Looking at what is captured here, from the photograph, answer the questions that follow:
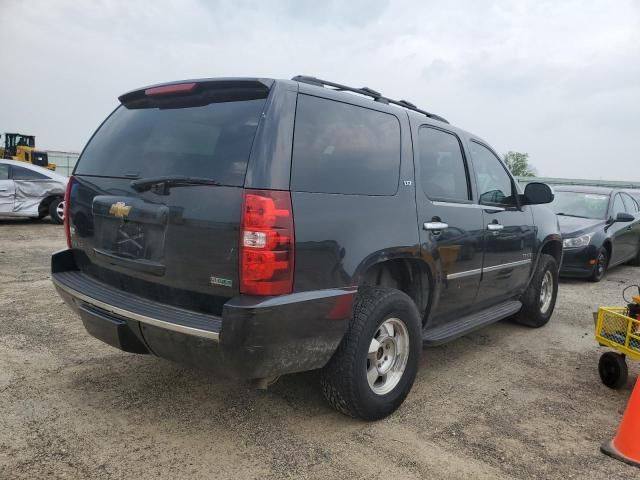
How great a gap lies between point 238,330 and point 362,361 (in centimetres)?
87

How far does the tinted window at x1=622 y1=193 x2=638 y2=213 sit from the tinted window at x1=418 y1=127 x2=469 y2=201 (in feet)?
23.4

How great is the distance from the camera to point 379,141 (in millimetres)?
3219

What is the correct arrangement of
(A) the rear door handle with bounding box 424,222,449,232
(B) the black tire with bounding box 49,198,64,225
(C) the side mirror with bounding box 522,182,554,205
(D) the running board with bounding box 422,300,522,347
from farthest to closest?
(B) the black tire with bounding box 49,198,64,225, (C) the side mirror with bounding box 522,182,554,205, (D) the running board with bounding box 422,300,522,347, (A) the rear door handle with bounding box 424,222,449,232

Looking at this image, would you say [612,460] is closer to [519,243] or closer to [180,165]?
[519,243]

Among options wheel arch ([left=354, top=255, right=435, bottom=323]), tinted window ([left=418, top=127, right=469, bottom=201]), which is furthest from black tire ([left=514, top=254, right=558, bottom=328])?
wheel arch ([left=354, top=255, right=435, bottom=323])

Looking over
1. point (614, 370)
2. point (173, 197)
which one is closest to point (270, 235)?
point (173, 197)

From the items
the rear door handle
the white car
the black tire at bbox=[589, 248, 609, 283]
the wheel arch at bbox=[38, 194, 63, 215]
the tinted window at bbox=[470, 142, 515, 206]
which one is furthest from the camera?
the wheel arch at bbox=[38, 194, 63, 215]

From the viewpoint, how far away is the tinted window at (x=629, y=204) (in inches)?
380

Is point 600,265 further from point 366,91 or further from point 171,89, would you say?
point 171,89

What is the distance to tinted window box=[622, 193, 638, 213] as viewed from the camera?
9656mm

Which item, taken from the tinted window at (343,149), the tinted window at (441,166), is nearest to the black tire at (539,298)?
the tinted window at (441,166)

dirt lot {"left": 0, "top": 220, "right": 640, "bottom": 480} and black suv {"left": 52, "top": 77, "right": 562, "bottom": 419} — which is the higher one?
black suv {"left": 52, "top": 77, "right": 562, "bottom": 419}

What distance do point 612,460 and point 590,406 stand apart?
760 millimetres

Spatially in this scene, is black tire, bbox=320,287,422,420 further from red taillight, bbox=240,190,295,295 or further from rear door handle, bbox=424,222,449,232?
red taillight, bbox=240,190,295,295
